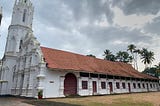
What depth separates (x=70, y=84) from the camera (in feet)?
77.6

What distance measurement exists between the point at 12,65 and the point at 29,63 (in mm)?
6787

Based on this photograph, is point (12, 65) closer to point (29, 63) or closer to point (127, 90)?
point (29, 63)

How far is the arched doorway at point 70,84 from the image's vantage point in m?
23.1

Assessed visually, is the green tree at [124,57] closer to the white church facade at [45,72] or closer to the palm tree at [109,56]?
the palm tree at [109,56]

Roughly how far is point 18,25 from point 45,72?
1550cm

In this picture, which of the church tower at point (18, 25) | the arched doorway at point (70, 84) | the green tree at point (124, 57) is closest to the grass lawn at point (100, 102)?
the arched doorway at point (70, 84)

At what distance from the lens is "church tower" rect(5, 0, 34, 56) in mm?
31422

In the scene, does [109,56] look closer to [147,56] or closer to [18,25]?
[147,56]

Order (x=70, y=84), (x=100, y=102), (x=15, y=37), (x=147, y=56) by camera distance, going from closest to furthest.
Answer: (x=100, y=102)
(x=70, y=84)
(x=15, y=37)
(x=147, y=56)

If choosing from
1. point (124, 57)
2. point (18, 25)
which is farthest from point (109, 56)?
point (18, 25)

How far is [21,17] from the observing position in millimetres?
32688

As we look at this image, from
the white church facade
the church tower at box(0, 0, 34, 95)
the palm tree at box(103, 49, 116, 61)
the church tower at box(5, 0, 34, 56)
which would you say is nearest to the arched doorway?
the white church facade

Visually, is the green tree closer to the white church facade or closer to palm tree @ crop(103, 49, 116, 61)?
palm tree @ crop(103, 49, 116, 61)

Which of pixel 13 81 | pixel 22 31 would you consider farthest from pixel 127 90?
pixel 22 31
